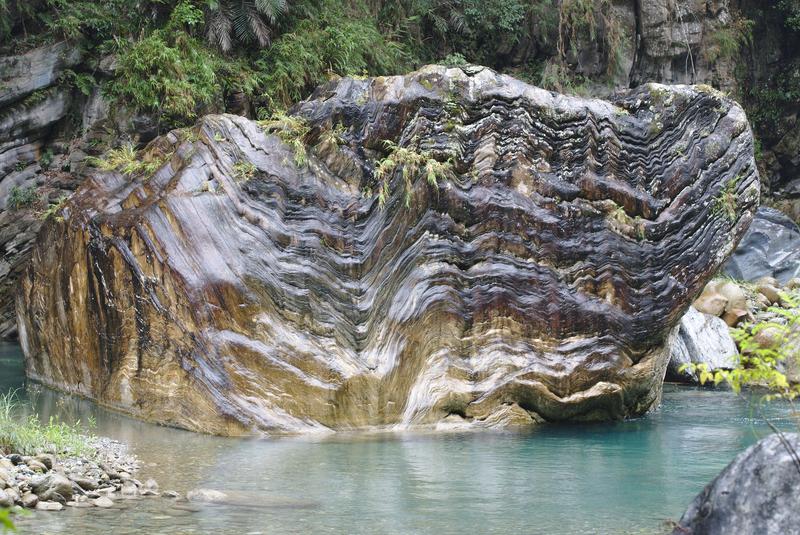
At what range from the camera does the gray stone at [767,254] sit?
1988cm

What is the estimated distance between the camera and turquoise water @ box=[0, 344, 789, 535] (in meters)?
6.10

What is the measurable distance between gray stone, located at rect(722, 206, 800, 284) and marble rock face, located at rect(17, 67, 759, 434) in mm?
9123

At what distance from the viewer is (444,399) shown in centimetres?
1081

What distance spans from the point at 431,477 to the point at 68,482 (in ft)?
10.6

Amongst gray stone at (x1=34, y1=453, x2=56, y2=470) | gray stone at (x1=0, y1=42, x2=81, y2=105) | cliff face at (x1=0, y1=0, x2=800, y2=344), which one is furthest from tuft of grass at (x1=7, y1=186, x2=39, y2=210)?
gray stone at (x1=34, y1=453, x2=56, y2=470)

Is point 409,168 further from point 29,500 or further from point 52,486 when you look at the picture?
point 29,500

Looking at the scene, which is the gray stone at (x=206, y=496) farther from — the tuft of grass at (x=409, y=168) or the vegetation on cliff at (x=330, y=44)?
the vegetation on cliff at (x=330, y=44)

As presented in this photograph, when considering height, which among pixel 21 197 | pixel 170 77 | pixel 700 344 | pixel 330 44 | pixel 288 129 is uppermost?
pixel 330 44

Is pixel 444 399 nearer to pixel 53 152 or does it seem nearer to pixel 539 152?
pixel 539 152

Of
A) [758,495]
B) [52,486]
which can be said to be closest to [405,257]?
[52,486]

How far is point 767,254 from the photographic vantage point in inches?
793

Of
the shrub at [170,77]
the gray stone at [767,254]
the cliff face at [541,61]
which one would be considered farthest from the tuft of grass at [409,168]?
the gray stone at [767,254]

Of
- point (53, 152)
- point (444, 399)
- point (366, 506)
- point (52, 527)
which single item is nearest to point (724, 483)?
point (366, 506)

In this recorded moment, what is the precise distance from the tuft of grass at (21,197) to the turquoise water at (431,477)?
285 inches
